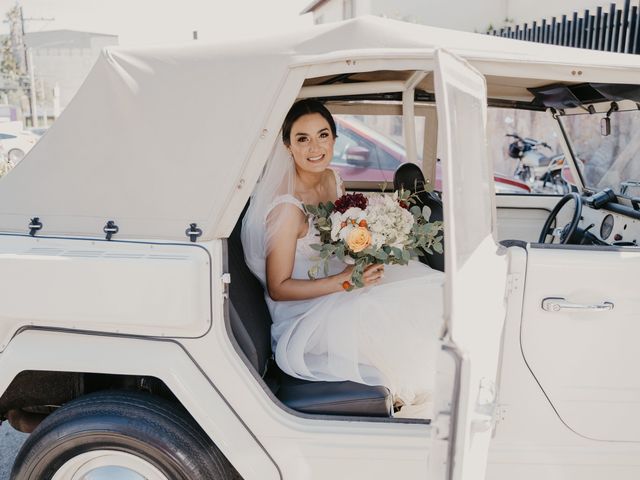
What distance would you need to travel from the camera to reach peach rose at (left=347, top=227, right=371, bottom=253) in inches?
94.0

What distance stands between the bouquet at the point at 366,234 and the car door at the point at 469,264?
21.7 inches

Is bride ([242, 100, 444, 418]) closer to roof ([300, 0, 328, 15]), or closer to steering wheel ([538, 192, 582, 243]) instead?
steering wheel ([538, 192, 582, 243])

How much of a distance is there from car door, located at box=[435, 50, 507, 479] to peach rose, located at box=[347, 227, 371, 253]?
1.76 feet

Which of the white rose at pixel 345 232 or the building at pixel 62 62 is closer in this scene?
the white rose at pixel 345 232

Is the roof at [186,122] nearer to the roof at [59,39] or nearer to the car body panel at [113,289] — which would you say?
the car body panel at [113,289]

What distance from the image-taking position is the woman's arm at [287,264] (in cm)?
257

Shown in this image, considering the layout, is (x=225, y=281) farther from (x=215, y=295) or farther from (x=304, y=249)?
(x=304, y=249)

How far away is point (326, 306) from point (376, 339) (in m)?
0.26

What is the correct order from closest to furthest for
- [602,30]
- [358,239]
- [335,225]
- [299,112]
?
[358,239]
[335,225]
[299,112]
[602,30]

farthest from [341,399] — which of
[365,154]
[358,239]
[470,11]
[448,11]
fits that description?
[448,11]

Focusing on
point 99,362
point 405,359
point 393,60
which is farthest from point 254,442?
point 393,60

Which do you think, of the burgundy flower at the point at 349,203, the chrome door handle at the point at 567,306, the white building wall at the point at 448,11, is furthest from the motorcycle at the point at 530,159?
the chrome door handle at the point at 567,306

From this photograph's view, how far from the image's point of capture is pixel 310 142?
2818 mm

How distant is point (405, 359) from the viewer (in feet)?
8.28
